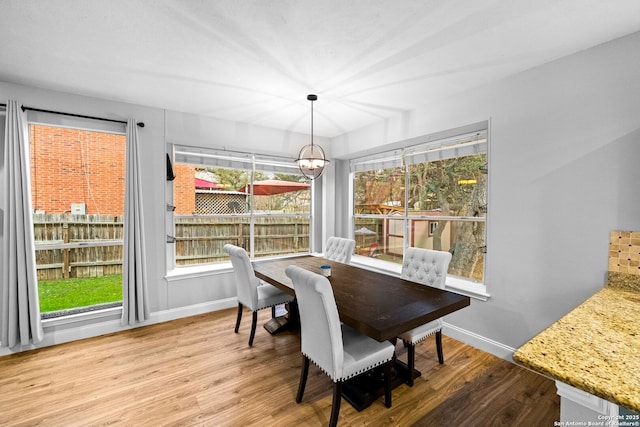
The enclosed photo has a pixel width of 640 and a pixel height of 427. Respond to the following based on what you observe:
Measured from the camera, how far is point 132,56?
86.0 inches

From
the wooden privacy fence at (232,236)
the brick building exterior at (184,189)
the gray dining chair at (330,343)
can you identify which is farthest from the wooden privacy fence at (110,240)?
the gray dining chair at (330,343)

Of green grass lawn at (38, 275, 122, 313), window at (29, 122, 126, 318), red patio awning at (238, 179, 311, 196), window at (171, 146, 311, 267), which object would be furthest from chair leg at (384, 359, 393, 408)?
green grass lawn at (38, 275, 122, 313)

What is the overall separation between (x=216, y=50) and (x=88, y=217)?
265 centimetres

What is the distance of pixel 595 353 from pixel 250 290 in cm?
245

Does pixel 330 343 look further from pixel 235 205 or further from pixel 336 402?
pixel 235 205

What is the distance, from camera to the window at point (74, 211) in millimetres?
3021

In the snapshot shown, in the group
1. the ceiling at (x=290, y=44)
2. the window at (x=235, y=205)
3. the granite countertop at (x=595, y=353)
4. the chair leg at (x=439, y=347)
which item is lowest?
the chair leg at (x=439, y=347)

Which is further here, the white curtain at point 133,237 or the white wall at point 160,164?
the white curtain at point 133,237

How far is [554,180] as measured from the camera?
227 centimetres

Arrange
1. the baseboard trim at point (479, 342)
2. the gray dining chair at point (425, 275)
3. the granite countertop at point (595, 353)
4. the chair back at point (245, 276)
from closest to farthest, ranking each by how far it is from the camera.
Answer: the granite countertop at point (595, 353) < the gray dining chair at point (425, 275) < the baseboard trim at point (479, 342) < the chair back at point (245, 276)

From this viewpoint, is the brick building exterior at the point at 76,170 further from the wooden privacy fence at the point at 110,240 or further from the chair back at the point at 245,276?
the chair back at the point at 245,276

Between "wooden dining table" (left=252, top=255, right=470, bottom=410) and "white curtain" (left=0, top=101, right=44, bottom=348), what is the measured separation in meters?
2.29

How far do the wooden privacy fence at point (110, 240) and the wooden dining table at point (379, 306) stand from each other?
1.62 m

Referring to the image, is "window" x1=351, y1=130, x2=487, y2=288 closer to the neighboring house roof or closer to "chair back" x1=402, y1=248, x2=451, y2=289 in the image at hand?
"chair back" x1=402, y1=248, x2=451, y2=289
